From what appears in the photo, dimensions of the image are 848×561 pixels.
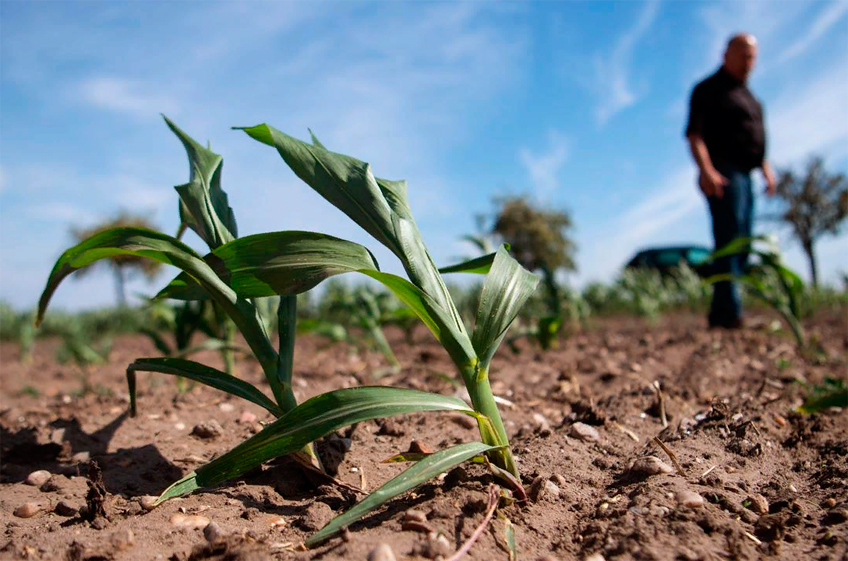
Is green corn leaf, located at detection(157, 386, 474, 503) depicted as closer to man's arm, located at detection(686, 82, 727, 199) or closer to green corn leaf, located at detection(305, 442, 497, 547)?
green corn leaf, located at detection(305, 442, 497, 547)

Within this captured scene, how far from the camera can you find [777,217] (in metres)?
27.2

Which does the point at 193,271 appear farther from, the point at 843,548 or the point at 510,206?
the point at 510,206

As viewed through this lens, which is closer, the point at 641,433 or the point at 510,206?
the point at 641,433

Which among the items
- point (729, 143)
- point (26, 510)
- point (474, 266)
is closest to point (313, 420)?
point (474, 266)

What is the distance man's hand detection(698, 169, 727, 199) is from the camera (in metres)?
4.96

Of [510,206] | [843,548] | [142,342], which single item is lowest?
[843,548]

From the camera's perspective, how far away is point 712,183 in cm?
498

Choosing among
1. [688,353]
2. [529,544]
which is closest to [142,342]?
[688,353]

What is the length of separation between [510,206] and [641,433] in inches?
1086

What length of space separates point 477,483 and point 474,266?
0.58 meters

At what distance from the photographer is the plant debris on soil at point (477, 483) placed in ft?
4.13

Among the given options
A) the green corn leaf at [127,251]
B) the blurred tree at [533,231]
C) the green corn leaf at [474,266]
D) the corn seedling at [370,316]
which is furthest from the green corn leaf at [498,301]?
the blurred tree at [533,231]

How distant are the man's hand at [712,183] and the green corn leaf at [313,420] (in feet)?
14.2

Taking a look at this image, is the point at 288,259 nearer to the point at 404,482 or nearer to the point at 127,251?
the point at 127,251
